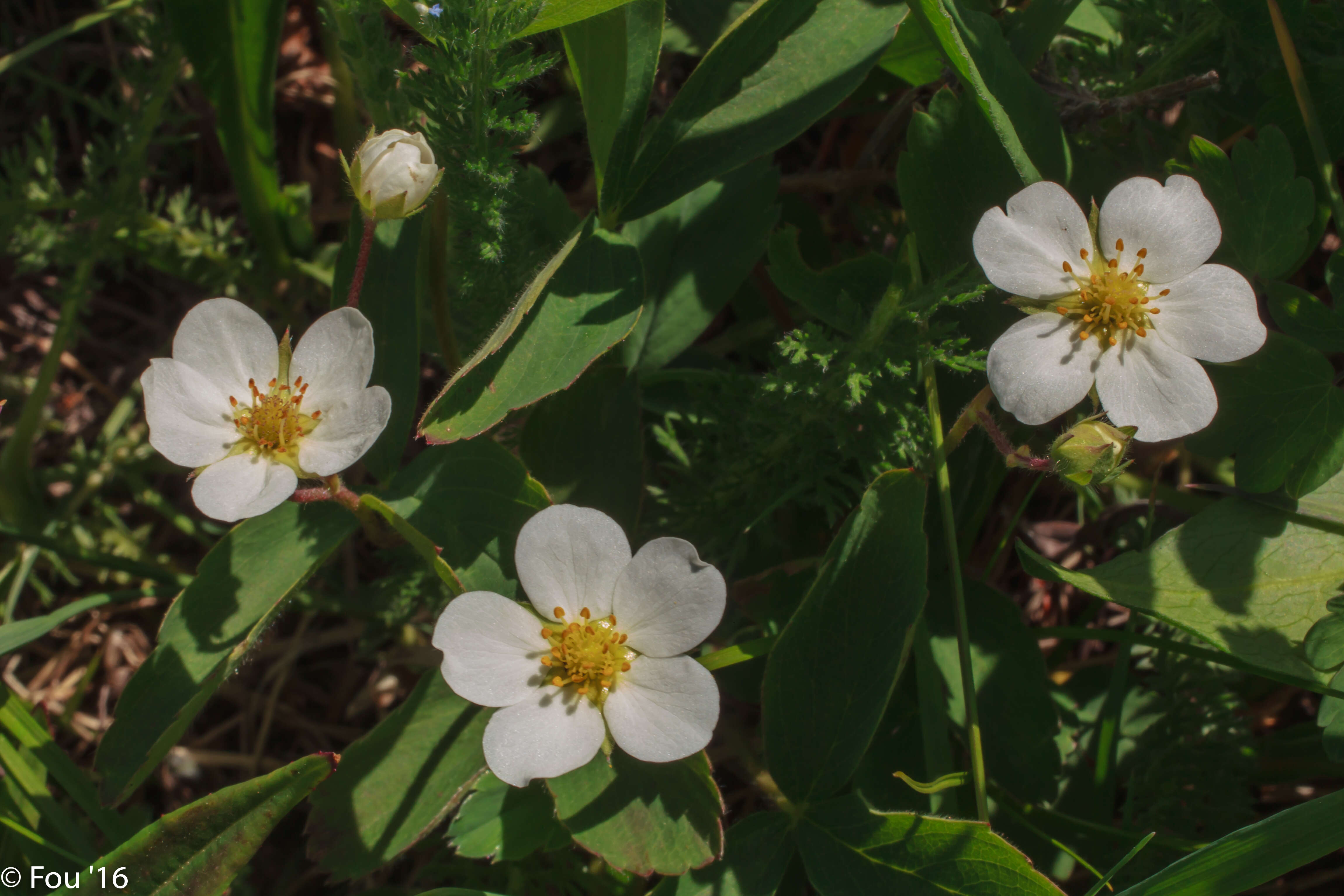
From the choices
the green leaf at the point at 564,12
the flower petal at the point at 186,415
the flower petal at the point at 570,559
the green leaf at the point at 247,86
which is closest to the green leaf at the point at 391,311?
the flower petal at the point at 186,415

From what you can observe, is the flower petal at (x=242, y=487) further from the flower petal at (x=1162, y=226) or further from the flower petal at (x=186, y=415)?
the flower petal at (x=1162, y=226)

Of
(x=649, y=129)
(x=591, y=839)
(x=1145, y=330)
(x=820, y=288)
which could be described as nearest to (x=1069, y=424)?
(x=1145, y=330)

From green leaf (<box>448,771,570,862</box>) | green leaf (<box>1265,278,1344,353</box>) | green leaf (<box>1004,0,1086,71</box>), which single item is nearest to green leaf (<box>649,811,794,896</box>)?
green leaf (<box>448,771,570,862</box>)

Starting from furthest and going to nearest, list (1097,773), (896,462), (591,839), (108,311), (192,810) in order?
1. (108,311)
2. (1097,773)
3. (896,462)
4. (591,839)
5. (192,810)

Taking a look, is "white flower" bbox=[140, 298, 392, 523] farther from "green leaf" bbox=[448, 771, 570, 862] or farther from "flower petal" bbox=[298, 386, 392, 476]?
"green leaf" bbox=[448, 771, 570, 862]

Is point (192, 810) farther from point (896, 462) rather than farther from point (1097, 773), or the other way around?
point (1097, 773)
